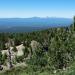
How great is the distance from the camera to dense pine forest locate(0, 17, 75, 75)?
2007 inches

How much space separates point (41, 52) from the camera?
7850cm

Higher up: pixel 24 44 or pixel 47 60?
pixel 47 60

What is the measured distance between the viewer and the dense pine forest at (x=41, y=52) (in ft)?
167

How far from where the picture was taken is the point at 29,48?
15150 cm

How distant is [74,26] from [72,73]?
21.7m

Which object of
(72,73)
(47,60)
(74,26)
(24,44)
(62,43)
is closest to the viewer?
(72,73)

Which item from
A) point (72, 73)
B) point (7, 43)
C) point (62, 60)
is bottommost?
point (7, 43)

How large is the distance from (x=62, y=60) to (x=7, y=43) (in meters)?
115

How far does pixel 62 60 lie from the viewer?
6581 centimetres

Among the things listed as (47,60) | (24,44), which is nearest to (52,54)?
(47,60)

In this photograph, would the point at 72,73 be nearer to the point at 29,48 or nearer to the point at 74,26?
the point at 74,26

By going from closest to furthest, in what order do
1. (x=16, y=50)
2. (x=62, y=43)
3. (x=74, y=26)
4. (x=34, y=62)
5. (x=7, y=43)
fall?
(x=74, y=26)
(x=34, y=62)
(x=62, y=43)
(x=16, y=50)
(x=7, y=43)

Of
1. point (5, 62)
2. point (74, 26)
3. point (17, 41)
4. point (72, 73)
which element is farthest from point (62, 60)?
point (17, 41)

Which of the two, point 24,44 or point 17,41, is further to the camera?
point 17,41
